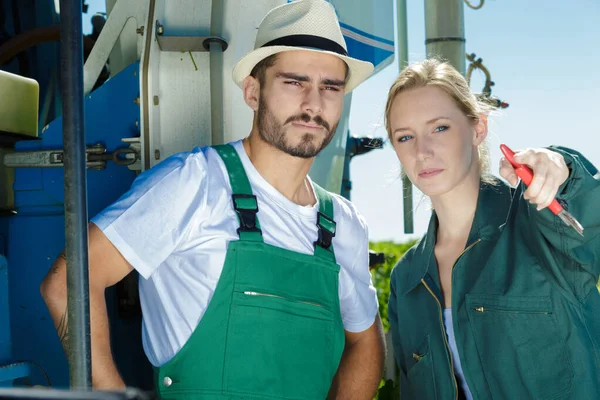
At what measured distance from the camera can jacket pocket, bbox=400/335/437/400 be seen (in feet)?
7.11

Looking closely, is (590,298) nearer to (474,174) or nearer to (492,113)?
(474,174)

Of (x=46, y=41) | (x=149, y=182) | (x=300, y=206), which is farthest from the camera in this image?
(x=46, y=41)

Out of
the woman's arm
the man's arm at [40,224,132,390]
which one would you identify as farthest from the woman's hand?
the man's arm at [40,224,132,390]

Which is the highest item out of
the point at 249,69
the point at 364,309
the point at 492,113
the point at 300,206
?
the point at 249,69

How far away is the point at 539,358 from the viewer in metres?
Answer: 1.92

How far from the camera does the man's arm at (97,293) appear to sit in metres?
1.83

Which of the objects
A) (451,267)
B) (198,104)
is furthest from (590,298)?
(198,104)

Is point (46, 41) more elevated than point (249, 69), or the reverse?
point (46, 41)

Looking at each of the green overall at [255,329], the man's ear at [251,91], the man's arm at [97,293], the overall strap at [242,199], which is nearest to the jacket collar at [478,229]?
the green overall at [255,329]

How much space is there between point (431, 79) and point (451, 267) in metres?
0.61

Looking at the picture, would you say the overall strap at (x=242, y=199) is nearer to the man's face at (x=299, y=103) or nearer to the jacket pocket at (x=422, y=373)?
the man's face at (x=299, y=103)

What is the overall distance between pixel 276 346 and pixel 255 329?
0.29 ft

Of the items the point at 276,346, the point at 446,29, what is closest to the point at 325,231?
the point at 276,346

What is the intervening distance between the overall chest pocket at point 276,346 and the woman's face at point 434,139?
52 cm
